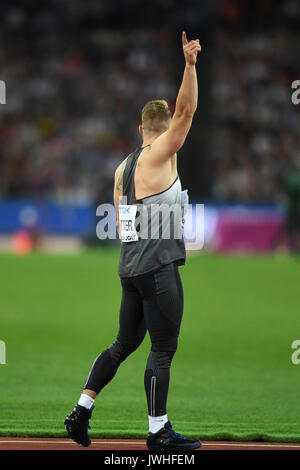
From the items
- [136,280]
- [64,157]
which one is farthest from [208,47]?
[136,280]

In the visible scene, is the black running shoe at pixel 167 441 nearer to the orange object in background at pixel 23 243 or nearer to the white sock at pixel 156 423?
the white sock at pixel 156 423

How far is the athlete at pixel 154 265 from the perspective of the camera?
6633 millimetres

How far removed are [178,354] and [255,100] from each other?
2423cm

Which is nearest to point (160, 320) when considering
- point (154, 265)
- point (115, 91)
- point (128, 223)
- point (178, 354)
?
point (154, 265)

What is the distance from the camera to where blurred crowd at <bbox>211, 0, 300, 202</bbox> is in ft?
106

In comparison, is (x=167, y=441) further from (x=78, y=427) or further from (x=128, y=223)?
(x=128, y=223)

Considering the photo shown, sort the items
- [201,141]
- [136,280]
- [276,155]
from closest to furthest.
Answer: [136,280] < [201,141] < [276,155]

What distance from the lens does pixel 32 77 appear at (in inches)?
1426

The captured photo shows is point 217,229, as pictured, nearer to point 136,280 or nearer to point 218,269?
point 218,269

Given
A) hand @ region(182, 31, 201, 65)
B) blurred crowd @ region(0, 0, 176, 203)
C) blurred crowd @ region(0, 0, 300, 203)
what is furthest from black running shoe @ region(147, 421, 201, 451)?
blurred crowd @ region(0, 0, 176, 203)

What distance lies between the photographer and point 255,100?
3491 centimetres

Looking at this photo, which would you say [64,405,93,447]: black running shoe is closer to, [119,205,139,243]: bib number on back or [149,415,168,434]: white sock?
[149,415,168,434]: white sock

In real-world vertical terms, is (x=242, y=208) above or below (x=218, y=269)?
above
